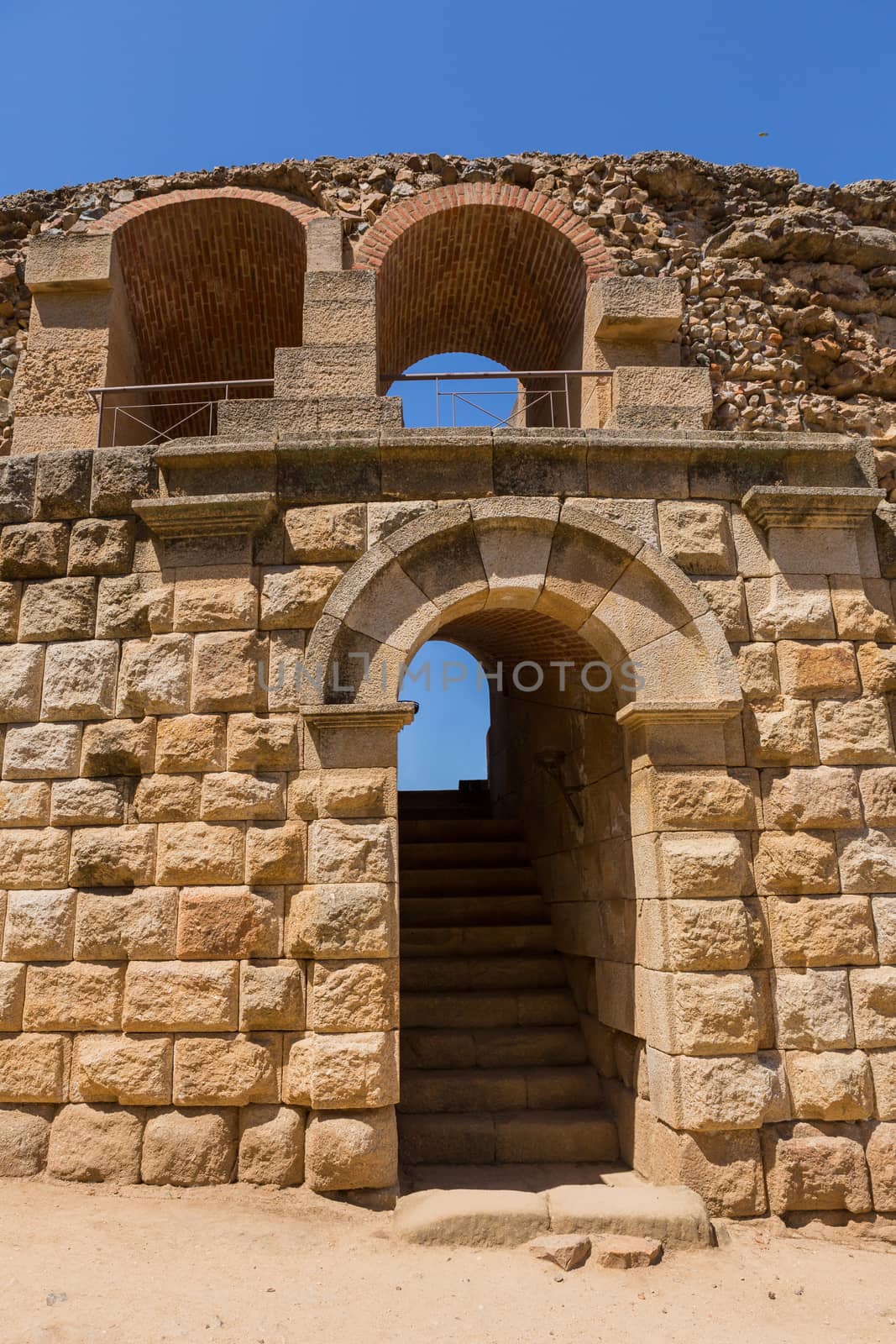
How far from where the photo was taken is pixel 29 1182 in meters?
4.41

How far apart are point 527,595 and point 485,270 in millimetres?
3785

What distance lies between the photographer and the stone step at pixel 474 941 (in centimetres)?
665

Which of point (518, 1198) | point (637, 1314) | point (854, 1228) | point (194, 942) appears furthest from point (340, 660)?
point (854, 1228)

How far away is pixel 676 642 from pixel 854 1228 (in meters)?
2.99

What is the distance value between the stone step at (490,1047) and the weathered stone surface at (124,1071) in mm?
1808

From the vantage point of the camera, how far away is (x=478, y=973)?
6477 mm

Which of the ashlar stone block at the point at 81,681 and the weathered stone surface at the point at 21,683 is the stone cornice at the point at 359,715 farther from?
the weathered stone surface at the point at 21,683

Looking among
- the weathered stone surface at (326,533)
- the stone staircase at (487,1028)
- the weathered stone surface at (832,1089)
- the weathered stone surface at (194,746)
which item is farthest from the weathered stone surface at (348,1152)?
the weathered stone surface at (326,533)

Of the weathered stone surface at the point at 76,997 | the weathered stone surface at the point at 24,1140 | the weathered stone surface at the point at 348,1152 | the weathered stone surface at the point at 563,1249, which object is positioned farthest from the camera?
the weathered stone surface at the point at 76,997

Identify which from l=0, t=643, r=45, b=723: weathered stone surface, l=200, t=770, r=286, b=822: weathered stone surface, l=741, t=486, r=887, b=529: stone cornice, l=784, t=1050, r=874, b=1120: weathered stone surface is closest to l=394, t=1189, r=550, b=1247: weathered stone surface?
l=784, t=1050, r=874, b=1120: weathered stone surface

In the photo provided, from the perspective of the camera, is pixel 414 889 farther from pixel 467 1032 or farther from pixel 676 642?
pixel 676 642

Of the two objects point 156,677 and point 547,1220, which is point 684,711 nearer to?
point 547,1220

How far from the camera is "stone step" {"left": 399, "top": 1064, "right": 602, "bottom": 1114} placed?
17.8ft

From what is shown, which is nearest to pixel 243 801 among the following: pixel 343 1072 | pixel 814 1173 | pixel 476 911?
pixel 343 1072
